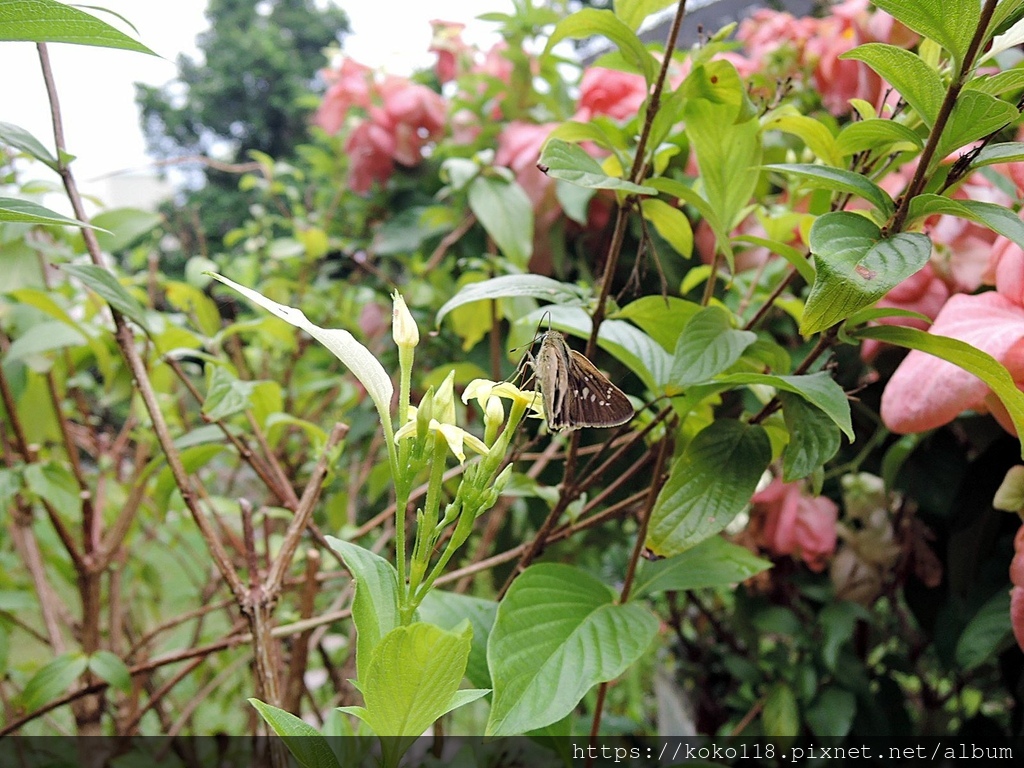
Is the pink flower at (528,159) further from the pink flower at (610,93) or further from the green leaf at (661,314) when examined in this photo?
the green leaf at (661,314)

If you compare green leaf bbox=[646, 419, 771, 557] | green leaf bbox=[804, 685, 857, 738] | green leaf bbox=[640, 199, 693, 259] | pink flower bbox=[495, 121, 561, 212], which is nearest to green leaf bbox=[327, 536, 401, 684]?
green leaf bbox=[646, 419, 771, 557]

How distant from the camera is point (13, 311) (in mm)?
591

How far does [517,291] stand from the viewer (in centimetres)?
29

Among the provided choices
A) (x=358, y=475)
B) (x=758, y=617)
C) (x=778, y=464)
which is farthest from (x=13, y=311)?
(x=758, y=617)

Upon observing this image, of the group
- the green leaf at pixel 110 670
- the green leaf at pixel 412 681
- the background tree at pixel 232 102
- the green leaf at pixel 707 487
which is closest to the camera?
the green leaf at pixel 412 681

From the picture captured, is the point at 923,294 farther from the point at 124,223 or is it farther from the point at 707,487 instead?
the point at 124,223

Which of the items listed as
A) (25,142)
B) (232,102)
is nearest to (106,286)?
(25,142)

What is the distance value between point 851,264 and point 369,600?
19cm

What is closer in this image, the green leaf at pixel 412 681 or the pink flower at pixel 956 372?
the green leaf at pixel 412 681

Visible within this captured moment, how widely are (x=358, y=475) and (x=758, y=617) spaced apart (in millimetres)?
519

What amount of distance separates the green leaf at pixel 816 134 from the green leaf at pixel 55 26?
263 mm

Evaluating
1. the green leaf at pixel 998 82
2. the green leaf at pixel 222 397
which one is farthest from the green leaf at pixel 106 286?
the green leaf at pixel 998 82

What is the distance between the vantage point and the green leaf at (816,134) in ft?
1.02

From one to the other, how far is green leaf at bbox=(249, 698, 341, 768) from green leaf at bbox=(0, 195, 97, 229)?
6.1 inches
